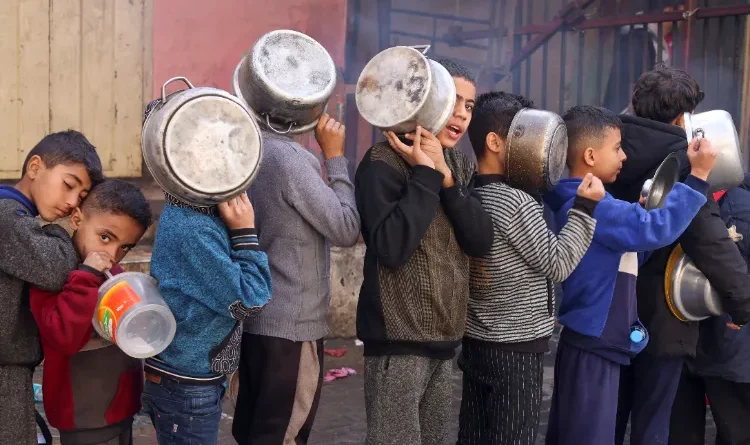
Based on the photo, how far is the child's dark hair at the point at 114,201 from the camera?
2.81m

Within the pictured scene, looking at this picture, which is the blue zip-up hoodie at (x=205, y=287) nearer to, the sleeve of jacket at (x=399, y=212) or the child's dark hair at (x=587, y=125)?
the sleeve of jacket at (x=399, y=212)

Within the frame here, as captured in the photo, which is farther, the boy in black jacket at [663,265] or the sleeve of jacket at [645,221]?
the boy in black jacket at [663,265]

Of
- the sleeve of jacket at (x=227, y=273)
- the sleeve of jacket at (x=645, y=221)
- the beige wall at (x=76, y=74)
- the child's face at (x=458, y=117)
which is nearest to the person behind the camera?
the sleeve of jacket at (x=227, y=273)

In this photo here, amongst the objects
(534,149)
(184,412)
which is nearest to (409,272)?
(534,149)

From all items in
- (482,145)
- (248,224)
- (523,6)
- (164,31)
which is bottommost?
(248,224)

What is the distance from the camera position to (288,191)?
2.99m

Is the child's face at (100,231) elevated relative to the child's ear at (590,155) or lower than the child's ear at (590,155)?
lower

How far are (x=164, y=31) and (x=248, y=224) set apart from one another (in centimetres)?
319

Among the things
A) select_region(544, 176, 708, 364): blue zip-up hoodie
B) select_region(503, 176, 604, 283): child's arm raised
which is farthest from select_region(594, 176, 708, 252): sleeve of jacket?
select_region(503, 176, 604, 283): child's arm raised

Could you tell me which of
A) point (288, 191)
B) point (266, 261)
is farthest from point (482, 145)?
point (266, 261)

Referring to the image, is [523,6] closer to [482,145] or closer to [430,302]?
[482,145]

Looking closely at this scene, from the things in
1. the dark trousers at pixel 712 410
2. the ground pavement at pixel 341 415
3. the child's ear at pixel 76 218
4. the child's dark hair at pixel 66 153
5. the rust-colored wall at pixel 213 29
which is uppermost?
the rust-colored wall at pixel 213 29

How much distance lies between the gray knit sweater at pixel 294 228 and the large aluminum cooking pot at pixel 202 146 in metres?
0.33

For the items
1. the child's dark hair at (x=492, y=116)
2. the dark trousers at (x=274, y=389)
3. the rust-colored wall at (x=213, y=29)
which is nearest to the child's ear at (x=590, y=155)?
the child's dark hair at (x=492, y=116)
